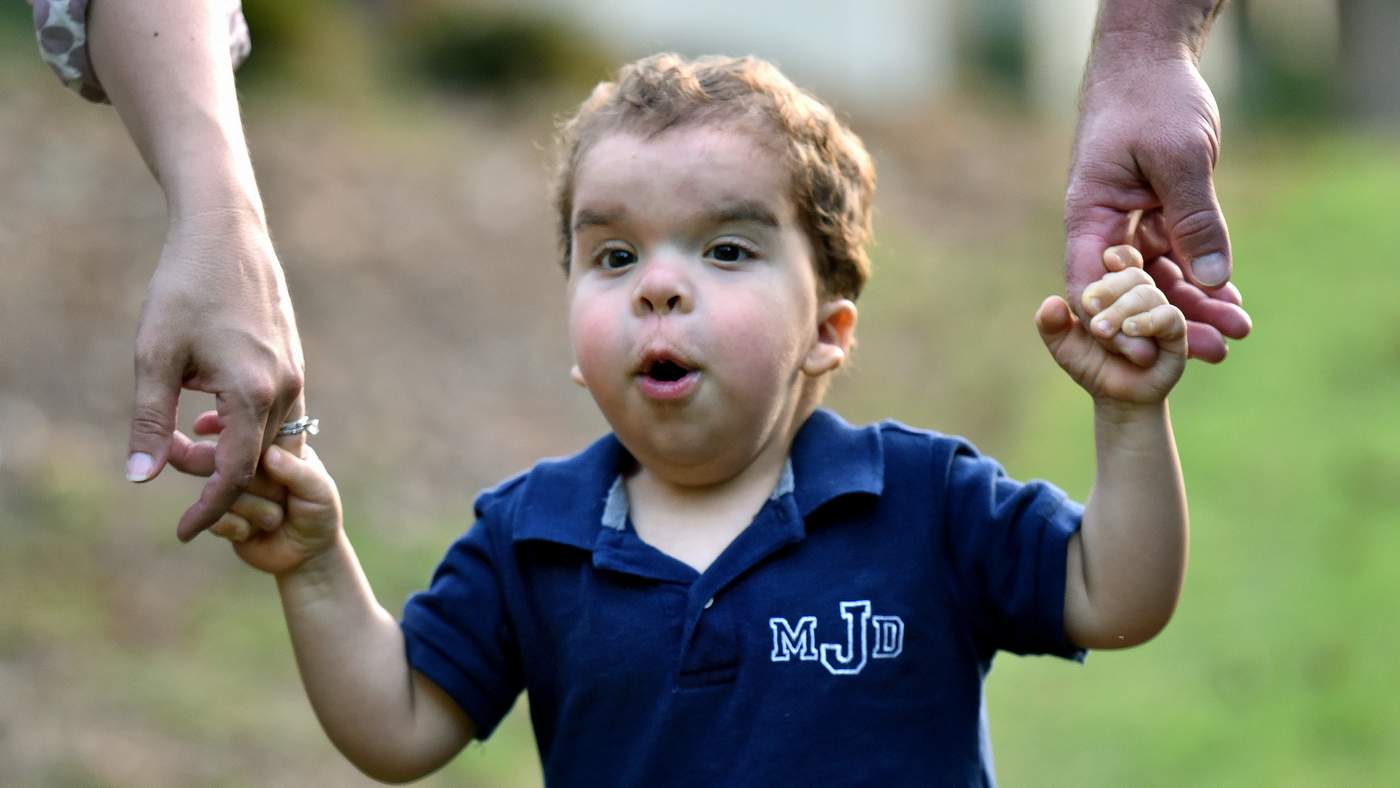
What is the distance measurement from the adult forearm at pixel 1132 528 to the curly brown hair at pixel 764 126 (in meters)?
0.53

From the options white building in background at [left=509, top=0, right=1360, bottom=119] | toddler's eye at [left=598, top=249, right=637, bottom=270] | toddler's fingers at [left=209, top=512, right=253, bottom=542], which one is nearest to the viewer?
toddler's fingers at [left=209, top=512, right=253, bottom=542]

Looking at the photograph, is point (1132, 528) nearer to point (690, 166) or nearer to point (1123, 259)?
point (1123, 259)

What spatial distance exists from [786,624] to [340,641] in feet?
2.16

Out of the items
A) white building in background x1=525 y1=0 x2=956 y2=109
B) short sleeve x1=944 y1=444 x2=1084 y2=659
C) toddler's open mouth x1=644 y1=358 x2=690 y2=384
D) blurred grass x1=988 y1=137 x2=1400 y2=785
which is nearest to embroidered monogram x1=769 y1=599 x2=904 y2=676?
short sleeve x1=944 y1=444 x2=1084 y2=659

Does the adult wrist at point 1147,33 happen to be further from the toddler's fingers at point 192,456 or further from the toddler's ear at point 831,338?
the toddler's fingers at point 192,456

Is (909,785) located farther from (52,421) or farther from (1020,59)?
(1020,59)

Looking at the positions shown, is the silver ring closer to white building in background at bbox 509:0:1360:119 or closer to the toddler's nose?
the toddler's nose

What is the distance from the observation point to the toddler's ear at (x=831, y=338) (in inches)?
102

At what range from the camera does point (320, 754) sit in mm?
4957

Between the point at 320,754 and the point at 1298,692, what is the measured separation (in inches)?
123

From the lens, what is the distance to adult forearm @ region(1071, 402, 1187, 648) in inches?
89.7

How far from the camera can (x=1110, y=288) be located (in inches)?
87.2

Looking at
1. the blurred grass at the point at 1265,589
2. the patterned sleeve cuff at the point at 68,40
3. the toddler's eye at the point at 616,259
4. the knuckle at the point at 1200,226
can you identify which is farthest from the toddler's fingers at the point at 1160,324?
the blurred grass at the point at 1265,589

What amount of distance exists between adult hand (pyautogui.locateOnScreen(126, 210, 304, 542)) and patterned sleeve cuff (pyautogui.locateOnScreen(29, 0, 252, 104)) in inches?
18.3
